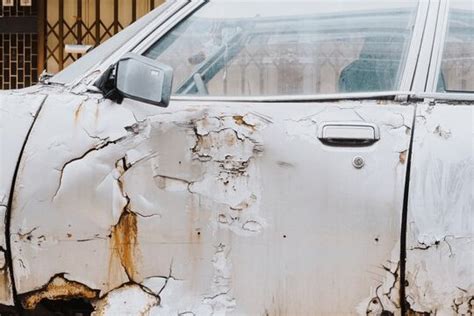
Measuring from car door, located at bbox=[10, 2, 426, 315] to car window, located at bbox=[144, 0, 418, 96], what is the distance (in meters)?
0.12

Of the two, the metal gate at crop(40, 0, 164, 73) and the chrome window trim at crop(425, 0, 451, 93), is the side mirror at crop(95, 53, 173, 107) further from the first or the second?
the metal gate at crop(40, 0, 164, 73)

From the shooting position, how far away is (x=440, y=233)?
214cm

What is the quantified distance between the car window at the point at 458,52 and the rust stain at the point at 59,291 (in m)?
1.17

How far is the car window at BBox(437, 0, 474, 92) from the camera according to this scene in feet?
7.82

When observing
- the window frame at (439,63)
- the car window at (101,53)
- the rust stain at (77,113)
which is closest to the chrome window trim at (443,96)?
the window frame at (439,63)

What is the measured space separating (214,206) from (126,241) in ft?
0.87

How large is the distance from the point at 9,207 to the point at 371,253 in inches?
39.7

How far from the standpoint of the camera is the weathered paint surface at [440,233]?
2.13 metres

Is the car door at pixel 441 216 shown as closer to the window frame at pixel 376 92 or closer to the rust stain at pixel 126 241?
the window frame at pixel 376 92

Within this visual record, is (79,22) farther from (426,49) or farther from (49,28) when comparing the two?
(426,49)

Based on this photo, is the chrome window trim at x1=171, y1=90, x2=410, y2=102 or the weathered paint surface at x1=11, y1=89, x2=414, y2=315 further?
the chrome window trim at x1=171, y1=90, x2=410, y2=102

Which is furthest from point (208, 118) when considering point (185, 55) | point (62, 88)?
point (62, 88)

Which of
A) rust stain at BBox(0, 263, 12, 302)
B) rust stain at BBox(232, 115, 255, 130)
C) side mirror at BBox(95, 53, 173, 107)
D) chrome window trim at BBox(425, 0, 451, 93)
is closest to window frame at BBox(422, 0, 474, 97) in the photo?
chrome window trim at BBox(425, 0, 451, 93)

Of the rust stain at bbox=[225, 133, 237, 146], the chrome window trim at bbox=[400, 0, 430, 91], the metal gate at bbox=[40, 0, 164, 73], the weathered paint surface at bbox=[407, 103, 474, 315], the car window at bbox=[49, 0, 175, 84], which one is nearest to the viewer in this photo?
the weathered paint surface at bbox=[407, 103, 474, 315]
